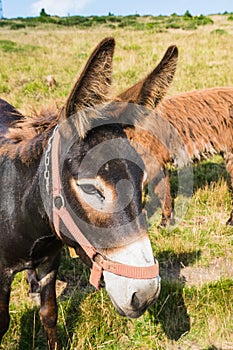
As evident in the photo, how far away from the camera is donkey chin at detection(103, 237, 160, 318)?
5.65 feet

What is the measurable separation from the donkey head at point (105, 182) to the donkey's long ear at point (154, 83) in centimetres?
15

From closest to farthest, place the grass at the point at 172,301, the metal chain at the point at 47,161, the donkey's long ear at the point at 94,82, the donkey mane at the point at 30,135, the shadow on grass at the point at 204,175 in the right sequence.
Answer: the donkey's long ear at the point at 94,82 → the metal chain at the point at 47,161 → the donkey mane at the point at 30,135 → the grass at the point at 172,301 → the shadow on grass at the point at 204,175

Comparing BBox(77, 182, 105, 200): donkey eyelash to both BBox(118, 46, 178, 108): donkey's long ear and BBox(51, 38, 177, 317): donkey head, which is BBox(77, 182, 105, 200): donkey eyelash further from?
BBox(118, 46, 178, 108): donkey's long ear

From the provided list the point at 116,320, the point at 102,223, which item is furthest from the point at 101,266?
the point at 116,320

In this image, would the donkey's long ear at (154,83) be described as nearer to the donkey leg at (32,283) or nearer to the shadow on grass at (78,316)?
the shadow on grass at (78,316)

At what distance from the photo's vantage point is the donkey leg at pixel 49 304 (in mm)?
2842

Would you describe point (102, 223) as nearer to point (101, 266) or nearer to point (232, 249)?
point (101, 266)

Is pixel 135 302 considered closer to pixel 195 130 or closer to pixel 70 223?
pixel 70 223

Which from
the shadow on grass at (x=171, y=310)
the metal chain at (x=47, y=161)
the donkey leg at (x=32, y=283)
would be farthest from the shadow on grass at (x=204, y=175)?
the metal chain at (x=47, y=161)

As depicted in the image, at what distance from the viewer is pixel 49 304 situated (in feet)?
9.33

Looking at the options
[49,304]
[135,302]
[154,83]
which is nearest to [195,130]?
[49,304]

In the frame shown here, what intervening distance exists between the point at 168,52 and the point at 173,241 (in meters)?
2.70

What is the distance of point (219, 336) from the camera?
3.00 meters

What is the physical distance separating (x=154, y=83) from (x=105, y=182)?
23.3 inches
